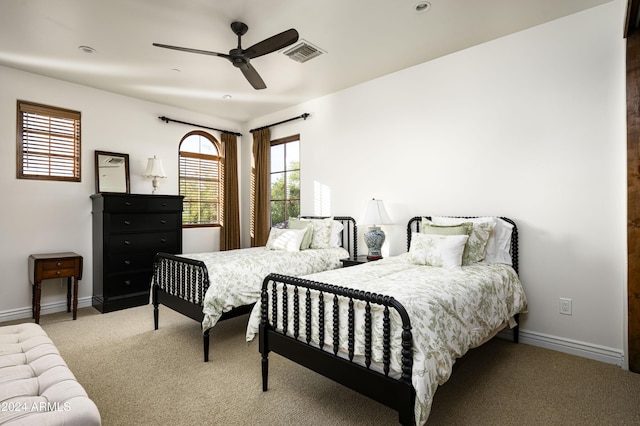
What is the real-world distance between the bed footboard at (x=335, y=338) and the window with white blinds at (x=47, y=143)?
3.42 metres

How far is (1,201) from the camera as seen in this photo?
3600 mm

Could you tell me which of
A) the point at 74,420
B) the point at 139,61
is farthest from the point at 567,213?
the point at 139,61

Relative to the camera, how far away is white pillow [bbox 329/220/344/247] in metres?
4.13

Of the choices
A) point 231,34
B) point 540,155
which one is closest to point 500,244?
point 540,155

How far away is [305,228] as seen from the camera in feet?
12.9

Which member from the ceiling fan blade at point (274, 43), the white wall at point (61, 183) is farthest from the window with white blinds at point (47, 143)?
the ceiling fan blade at point (274, 43)

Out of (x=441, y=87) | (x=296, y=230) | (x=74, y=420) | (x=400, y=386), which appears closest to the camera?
(x=74, y=420)

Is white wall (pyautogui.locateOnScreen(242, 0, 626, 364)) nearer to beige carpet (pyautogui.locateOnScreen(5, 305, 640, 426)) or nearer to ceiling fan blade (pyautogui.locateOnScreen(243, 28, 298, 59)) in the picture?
beige carpet (pyautogui.locateOnScreen(5, 305, 640, 426))

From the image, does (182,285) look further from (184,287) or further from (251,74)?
(251,74)

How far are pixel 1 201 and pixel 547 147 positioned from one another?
18.0 ft

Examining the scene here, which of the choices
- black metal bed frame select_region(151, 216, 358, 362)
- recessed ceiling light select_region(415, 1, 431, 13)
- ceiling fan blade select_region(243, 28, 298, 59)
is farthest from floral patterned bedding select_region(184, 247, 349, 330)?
recessed ceiling light select_region(415, 1, 431, 13)

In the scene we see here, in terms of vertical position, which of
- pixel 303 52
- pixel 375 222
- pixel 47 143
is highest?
pixel 303 52

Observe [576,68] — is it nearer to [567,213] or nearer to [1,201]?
[567,213]

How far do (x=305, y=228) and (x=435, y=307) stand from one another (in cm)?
233
